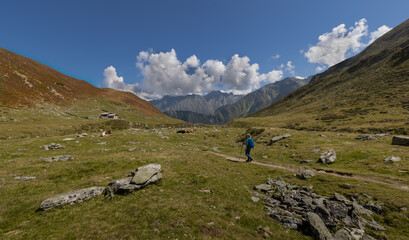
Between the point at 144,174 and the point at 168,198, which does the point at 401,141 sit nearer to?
the point at 168,198

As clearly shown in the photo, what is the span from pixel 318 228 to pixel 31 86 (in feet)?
453

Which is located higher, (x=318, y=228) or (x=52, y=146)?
(x=52, y=146)

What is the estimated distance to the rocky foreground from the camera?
10062 millimetres

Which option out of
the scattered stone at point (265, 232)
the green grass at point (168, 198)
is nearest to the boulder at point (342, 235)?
the green grass at point (168, 198)

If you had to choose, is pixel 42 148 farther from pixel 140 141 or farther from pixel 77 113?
pixel 77 113

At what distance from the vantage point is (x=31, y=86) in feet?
303

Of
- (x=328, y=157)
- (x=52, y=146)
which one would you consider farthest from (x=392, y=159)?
(x=52, y=146)

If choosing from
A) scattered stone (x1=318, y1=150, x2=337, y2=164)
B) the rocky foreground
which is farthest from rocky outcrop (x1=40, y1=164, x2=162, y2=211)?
scattered stone (x1=318, y1=150, x2=337, y2=164)

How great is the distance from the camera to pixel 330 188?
16.1 m

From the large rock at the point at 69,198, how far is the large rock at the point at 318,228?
1663 centimetres

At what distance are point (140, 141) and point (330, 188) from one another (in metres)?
35.7

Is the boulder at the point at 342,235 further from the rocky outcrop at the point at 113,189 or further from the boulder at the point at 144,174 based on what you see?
the boulder at the point at 144,174

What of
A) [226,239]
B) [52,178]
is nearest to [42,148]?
[52,178]

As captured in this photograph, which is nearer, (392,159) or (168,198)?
(168,198)
